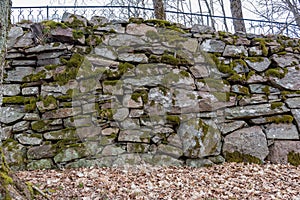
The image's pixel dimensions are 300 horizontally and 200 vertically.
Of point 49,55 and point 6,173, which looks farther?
point 49,55

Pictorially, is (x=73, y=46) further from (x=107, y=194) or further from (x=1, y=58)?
(x=107, y=194)

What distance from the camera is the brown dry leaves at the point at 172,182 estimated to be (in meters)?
2.38

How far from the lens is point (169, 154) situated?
10.8ft

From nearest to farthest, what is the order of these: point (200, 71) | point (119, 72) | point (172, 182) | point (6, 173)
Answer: point (6, 173) → point (172, 182) → point (119, 72) → point (200, 71)

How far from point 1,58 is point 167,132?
6.59 ft

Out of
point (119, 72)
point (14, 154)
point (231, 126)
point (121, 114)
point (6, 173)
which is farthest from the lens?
point (231, 126)

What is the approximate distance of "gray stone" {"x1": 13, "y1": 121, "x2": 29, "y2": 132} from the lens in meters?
3.14

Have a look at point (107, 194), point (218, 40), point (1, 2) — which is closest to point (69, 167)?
point (107, 194)

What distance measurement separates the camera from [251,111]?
352 cm

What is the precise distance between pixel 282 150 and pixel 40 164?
2.93 meters

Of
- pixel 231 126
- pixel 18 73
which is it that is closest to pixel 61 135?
pixel 18 73

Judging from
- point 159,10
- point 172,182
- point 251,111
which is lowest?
point 172,182

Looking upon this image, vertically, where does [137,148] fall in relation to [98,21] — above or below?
below

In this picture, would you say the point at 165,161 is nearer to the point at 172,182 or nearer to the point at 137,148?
the point at 137,148
